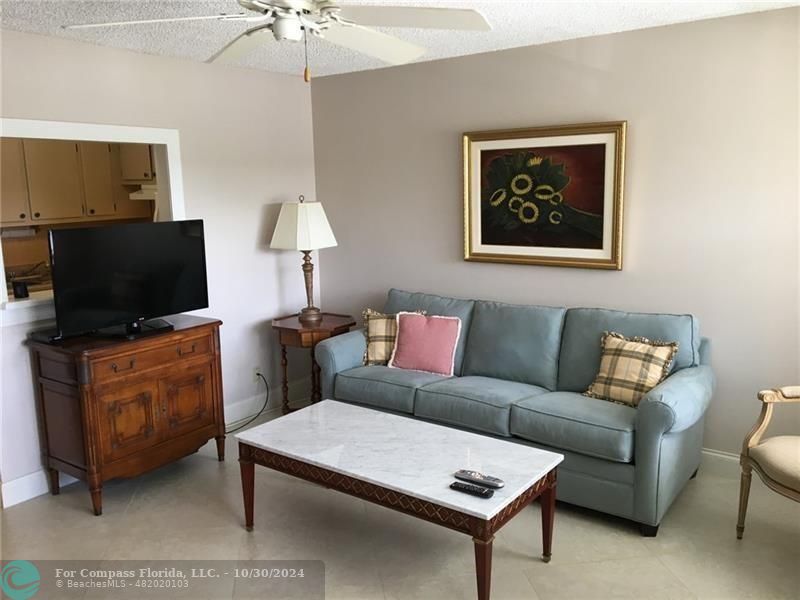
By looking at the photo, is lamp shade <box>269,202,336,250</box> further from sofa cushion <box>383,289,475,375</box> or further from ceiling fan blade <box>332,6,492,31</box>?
ceiling fan blade <box>332,6,492,31</box>

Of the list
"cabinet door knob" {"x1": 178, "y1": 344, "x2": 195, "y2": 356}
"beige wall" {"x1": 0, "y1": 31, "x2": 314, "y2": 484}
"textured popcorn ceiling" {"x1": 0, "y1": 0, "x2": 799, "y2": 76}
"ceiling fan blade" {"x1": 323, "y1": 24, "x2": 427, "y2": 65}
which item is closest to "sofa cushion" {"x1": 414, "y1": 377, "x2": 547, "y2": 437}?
"cabinet door knob" {"x1": 178, "y1": 344, "x2": 195, "y2": 356}

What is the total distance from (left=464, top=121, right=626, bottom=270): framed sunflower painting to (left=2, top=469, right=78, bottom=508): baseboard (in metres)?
2.81

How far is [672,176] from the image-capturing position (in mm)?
3646

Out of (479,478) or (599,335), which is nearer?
(479,478)

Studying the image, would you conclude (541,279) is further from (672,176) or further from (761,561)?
(761,561)

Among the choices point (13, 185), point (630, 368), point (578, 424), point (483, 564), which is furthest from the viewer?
point (13, 185)

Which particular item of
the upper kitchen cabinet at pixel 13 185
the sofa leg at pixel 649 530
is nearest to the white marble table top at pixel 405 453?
the sofa leg at pixel 649 530

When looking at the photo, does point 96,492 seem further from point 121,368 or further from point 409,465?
point 409,465

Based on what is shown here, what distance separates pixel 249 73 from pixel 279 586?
3.31 metres

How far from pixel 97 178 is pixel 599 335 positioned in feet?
13.9

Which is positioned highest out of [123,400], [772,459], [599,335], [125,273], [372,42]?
[372,42]

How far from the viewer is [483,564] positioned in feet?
7.79

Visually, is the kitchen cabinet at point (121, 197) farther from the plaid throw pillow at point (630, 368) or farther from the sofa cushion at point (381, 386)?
the plaid throw pillow at point (630, 368)

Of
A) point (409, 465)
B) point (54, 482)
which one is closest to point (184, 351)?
point (54, 482)
